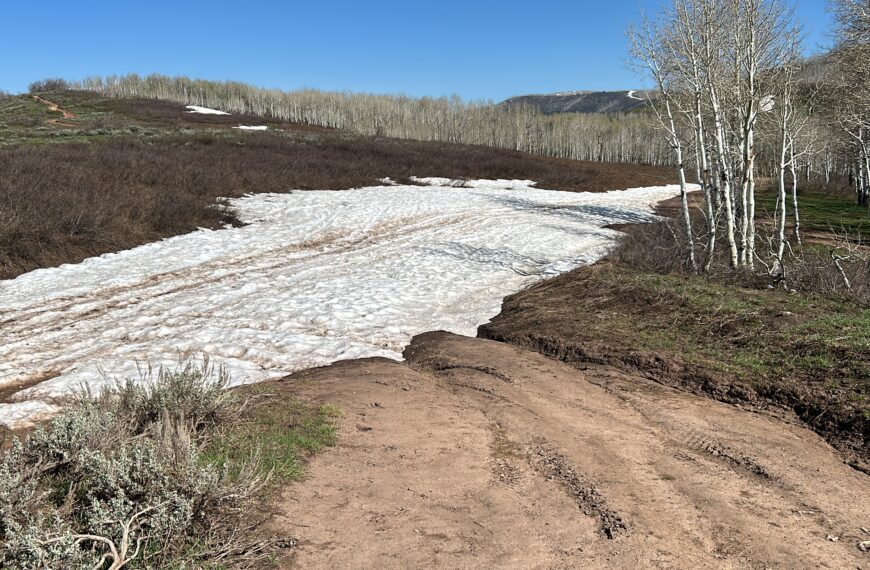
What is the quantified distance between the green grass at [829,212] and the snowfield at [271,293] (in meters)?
9.67

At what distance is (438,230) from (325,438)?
13230mm

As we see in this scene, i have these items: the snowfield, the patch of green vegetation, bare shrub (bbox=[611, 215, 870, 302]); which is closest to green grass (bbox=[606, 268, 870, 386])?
the patch of green vegetation

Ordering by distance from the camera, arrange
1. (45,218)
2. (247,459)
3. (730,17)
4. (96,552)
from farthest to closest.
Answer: (45,218), (730,17), (247,459), (96,552)

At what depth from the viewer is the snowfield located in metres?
Answer: 6.73

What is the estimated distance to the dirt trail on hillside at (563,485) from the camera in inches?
121

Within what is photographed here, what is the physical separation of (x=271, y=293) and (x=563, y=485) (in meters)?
7.30

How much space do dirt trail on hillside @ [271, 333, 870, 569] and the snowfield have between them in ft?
6.90

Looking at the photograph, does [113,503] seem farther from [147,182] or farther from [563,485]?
[147,182]

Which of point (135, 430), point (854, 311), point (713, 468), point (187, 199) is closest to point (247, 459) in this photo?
point (135, 430)

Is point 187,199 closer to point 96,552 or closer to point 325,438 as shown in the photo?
point 325,438

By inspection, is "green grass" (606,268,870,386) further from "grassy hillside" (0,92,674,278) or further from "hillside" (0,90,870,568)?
"grassy hillside" (0,92,674,278)

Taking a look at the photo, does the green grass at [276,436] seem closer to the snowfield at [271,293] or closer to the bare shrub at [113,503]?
the bare shrub at [113,503]

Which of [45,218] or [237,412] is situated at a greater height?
[45,218]

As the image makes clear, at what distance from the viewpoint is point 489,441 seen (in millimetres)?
4535
